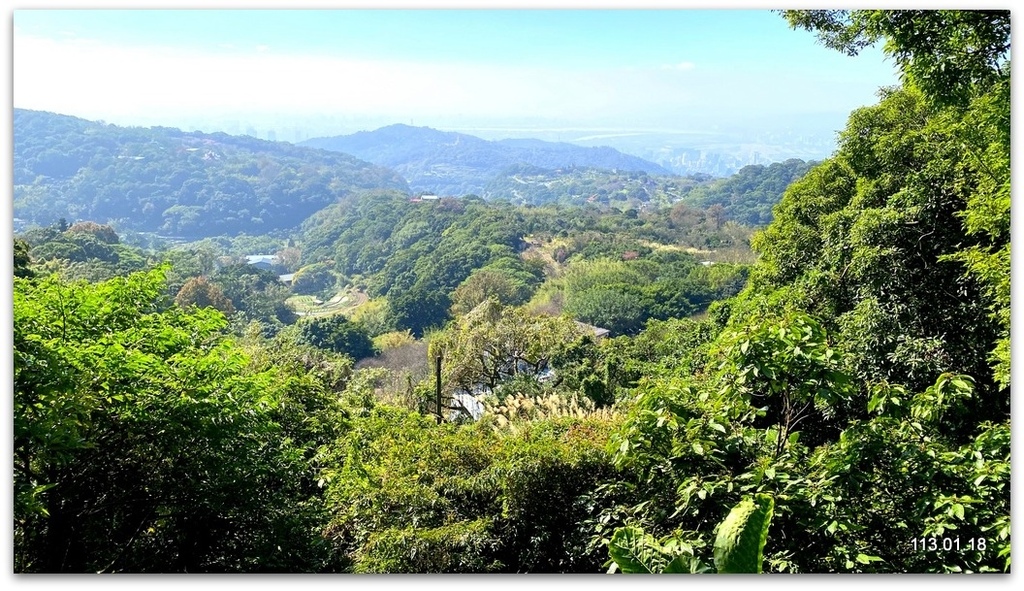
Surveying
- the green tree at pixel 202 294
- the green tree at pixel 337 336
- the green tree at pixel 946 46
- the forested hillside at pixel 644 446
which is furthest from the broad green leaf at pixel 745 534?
the green tree at pixel 337 336

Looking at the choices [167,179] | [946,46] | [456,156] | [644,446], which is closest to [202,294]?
[644,446]

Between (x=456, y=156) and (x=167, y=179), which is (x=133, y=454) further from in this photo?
(x=456, y=156)

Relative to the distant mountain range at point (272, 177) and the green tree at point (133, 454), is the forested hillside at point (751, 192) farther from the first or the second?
the green tree at point (133, 454)

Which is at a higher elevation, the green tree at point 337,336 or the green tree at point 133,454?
the green tree at point 133,454

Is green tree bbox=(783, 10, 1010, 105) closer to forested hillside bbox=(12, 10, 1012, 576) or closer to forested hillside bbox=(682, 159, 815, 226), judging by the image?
forested hillside bbox=(12, 10, 1012, 576)

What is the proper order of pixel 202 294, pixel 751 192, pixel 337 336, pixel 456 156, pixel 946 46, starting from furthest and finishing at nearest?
pixel 456 156 < pixel 751 192 < pixel 337 336 < pixel 202 294 < pixel 946 46

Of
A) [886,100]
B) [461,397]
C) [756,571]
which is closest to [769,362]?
[756,571]

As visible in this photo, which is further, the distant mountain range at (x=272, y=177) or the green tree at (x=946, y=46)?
the distant mountain range at (x=272, y=177)

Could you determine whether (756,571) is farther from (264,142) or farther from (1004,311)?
(264,142)
